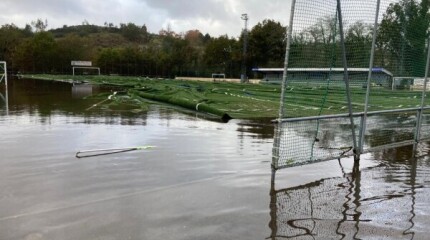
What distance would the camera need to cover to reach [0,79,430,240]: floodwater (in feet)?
14.3

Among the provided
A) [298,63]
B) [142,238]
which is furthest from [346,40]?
[142,238]

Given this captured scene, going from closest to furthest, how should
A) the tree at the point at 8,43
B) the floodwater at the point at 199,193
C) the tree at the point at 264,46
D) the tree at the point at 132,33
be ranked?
the floodwater at the point at 199,193, the tree at the point at 264,46, the tree at the point at 8,43, the tree at the point at 132,33

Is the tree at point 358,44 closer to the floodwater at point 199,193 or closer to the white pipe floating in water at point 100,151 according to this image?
the floodwater at point 199,193

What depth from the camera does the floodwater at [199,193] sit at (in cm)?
436

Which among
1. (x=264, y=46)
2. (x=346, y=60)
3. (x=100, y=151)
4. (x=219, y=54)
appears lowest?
(x=100, y=151)

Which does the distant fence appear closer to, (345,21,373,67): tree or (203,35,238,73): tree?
(345,21,373,67): tree

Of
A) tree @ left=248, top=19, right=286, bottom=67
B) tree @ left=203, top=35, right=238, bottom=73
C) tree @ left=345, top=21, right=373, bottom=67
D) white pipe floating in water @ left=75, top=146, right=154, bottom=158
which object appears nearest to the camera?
tree @ left=345, top=21, right=373, bottom=67

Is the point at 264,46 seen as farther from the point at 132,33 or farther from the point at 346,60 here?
the point at 132,33

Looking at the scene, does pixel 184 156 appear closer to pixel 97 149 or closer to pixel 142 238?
pixel 97 149

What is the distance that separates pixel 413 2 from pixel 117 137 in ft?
22.5

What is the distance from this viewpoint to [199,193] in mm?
5566

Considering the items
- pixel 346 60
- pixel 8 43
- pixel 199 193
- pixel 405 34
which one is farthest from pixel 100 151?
pixel 8 43

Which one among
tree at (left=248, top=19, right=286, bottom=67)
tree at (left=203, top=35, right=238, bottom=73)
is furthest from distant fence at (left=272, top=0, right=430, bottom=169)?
tree at (left=203, top=35, right=238, bottom=73)

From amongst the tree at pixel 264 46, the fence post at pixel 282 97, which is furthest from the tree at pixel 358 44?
the tree at pixel 264 46
